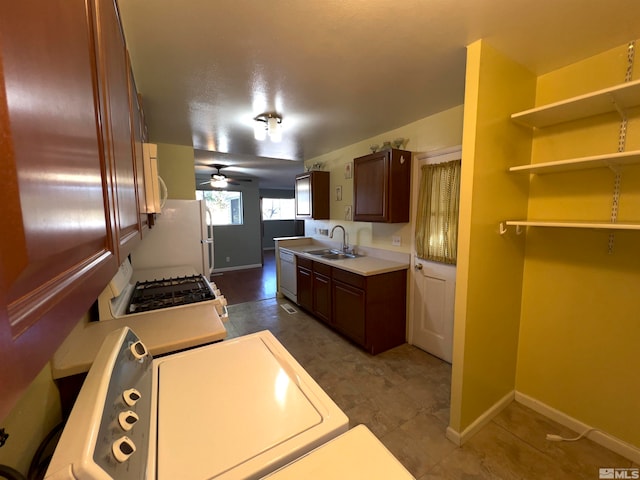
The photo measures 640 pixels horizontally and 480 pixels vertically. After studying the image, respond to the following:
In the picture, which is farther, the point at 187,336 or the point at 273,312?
the point at 273,312

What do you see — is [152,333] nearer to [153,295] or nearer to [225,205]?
[153,295]

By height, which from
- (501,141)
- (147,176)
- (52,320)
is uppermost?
(501,141)

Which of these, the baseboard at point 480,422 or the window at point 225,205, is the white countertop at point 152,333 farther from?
the window at point 225,205

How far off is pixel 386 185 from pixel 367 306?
4.03ft

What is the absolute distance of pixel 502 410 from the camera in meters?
1.95

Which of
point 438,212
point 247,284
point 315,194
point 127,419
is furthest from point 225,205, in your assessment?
point 127,419

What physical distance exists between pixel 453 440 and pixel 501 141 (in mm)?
1926

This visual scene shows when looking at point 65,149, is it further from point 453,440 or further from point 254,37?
point 453,440

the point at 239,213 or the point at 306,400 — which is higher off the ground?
the point at 239,213

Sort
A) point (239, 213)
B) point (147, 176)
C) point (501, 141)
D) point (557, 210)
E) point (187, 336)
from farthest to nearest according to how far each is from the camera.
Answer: point (239, 213), point (557, 210), point (501, 141), point (147, 176), point (187, 336)

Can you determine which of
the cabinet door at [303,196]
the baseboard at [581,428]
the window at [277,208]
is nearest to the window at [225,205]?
the window at [277,208]

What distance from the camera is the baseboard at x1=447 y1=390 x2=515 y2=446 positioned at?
1.69 meters

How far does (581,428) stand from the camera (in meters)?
1.72

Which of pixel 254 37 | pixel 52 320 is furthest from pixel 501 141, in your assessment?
pixel 52 320
